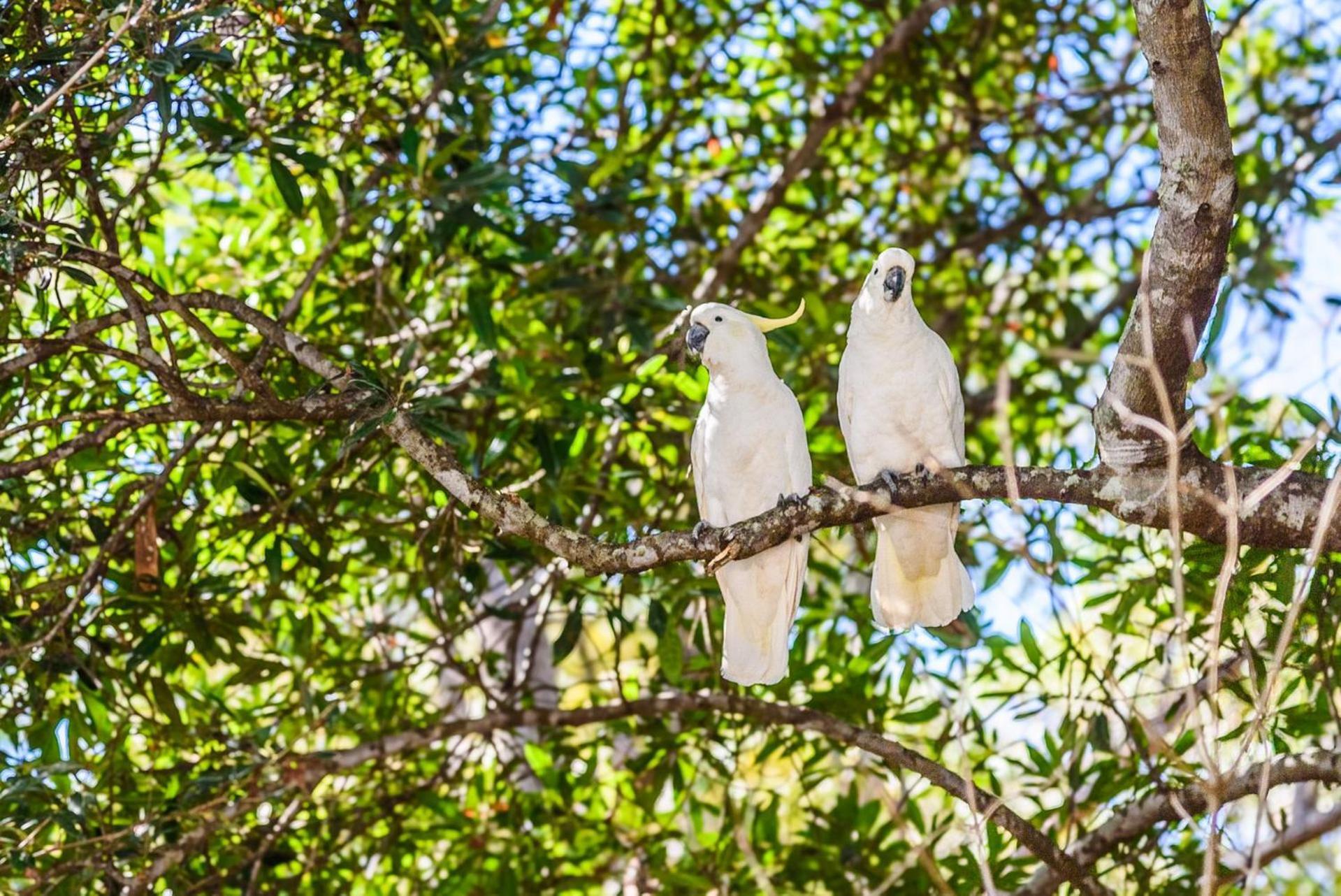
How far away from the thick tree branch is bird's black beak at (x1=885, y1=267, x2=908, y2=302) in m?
0.58

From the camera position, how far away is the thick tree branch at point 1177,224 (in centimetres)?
205

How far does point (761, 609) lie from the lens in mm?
2961

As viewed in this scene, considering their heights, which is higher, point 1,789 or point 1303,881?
point 1303,881

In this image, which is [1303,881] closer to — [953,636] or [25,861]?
[953,636]

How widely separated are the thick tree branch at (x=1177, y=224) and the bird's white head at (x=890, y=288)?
58 centimetres

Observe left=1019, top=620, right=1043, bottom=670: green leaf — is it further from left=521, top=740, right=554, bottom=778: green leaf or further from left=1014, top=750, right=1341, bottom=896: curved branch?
left=521, top=740, right=554, bottom=778: green leaf

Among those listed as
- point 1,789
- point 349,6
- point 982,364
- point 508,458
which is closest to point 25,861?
point 1,789

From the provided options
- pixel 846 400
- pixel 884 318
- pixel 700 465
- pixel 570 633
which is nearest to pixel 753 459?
→ pixel 700 465

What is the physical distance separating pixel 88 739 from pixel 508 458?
3.77 feet

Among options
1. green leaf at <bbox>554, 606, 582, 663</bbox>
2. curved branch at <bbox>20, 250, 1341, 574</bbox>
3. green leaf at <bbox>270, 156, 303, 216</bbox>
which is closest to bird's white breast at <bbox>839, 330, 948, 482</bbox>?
curved branch at <bbox>20, 250, 1341, 574</bbox>

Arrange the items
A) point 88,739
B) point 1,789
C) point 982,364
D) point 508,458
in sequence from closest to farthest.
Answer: point 1,789 < point 88,739 < point 508,458 < point 982,364

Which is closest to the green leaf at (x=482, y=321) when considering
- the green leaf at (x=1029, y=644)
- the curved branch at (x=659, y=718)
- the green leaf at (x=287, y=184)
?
the green leaf at (x=287, y=184)

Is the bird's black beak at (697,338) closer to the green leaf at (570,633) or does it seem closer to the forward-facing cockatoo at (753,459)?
the forward-facing cockatoo at (753,459)

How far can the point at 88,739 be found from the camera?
120 inches
